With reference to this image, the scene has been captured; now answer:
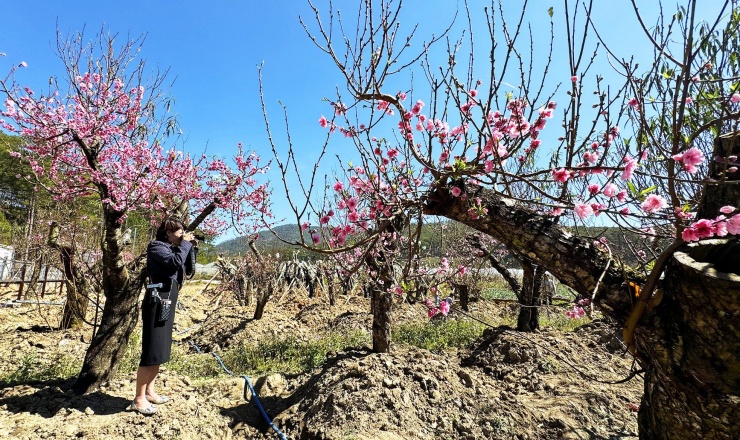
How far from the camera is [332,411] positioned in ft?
10.5

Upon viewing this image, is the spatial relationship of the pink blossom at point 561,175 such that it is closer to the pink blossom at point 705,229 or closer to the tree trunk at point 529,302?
the pink blossom at point 705,229

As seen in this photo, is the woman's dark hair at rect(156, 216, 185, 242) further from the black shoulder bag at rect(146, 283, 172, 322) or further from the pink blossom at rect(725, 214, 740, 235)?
the pink blossom at rect(725, 214, 740, 235)

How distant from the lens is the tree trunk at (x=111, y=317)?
3766mm

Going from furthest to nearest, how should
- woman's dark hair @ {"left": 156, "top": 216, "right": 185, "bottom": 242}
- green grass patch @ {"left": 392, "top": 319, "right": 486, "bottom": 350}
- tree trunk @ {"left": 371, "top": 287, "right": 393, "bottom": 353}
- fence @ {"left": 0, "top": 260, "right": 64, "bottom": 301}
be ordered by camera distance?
fence @ {"left": 0, "top": 260, "right": 64, "bottom": 301} → green grass patch @ {"left": 392, "top": 319, "right": 486, "bottom": 350} → tree trunk @ {"left": 371, "top": 287, "right": 393, "bottom": 353} → woman's dark hair @ {"left": 156, "top": 216, "right": 185, "bottom": 242}

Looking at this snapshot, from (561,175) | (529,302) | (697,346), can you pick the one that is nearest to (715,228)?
(697,346)

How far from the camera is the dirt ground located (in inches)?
118

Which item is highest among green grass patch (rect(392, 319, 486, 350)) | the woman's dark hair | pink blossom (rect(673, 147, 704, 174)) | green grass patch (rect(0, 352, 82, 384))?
pink blossom (rect(673, 147, 704, 174))

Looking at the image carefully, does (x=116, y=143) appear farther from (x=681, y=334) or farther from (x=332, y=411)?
(x=681, y=334)

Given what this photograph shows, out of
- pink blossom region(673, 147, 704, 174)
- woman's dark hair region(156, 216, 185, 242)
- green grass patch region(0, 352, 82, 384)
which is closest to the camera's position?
pink blossom region(673, 147, 704, 174)

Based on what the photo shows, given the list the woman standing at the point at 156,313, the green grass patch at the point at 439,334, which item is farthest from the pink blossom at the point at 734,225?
the green grass patch at the point at 439,334

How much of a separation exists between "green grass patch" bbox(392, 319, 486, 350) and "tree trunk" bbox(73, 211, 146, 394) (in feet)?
13.7

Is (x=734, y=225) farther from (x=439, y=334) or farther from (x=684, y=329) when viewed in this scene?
(x=439, y=334)

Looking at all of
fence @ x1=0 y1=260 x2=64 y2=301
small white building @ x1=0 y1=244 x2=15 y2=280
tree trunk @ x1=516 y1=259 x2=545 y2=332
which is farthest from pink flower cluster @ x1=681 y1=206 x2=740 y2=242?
small white building @ x1=0 y1=244 x2=15 y2=280

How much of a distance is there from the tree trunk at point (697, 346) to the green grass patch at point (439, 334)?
4450 mm
